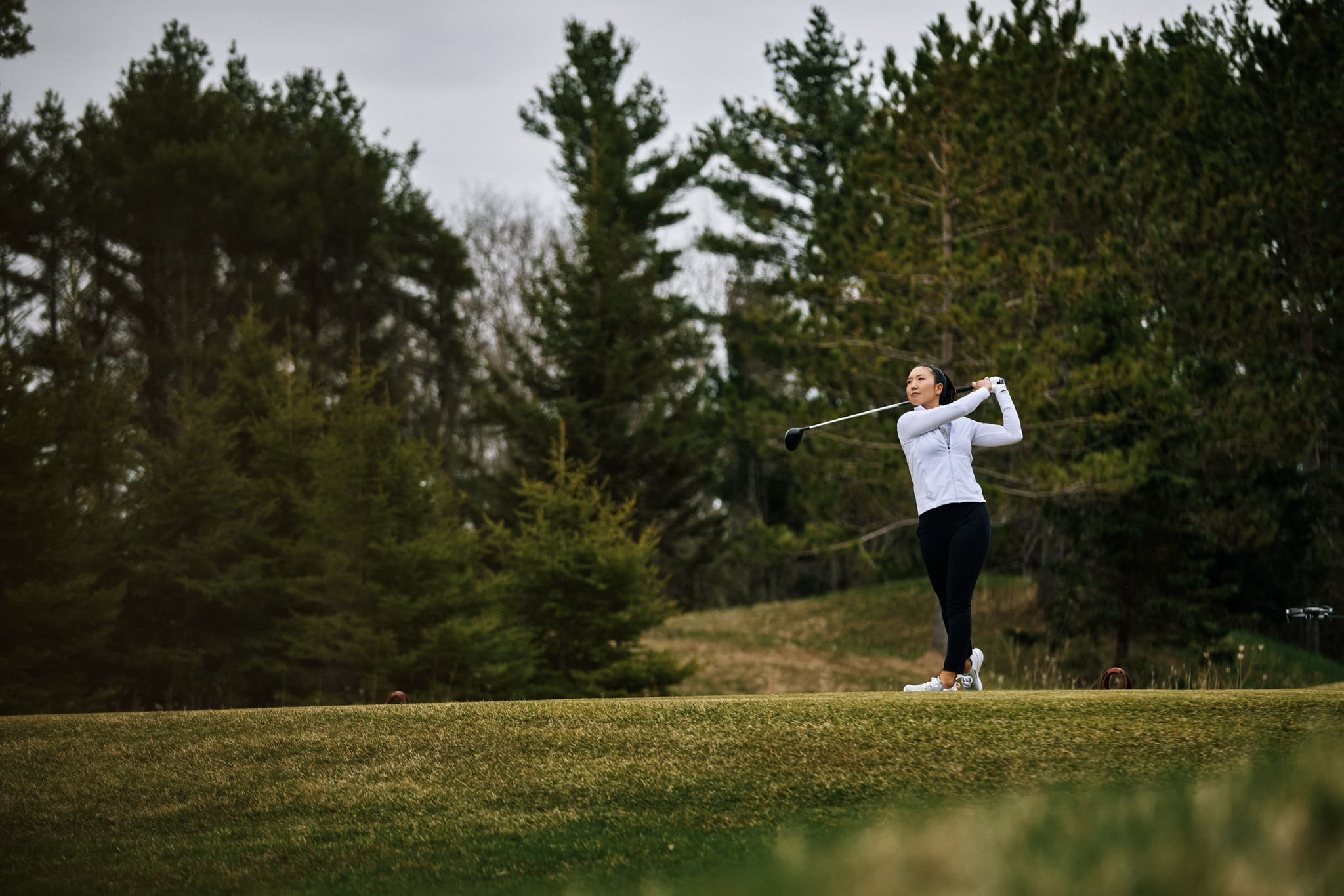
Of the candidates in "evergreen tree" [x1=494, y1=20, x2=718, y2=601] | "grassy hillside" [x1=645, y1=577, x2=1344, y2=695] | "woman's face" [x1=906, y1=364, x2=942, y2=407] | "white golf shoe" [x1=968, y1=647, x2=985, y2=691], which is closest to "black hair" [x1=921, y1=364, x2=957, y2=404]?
"woman's face" [x1=906, y1=364, x2=942, y2=407]

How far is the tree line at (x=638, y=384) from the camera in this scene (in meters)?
15.1

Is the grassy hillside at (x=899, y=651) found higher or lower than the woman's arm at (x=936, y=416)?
lower

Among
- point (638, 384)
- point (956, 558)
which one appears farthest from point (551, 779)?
point (638, 384)

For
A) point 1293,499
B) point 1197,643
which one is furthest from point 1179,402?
point 1293,499

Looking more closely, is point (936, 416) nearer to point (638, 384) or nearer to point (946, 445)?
point (946, 445)

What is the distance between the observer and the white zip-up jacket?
671 centimetres

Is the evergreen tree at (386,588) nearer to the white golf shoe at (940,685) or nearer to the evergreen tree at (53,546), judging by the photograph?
the evergreen tree at (53,546)

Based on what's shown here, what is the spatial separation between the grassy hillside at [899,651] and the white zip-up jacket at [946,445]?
798 cm

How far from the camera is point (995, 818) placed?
265 centimetres

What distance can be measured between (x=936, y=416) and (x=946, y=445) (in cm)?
24

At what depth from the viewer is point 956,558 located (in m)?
6.67

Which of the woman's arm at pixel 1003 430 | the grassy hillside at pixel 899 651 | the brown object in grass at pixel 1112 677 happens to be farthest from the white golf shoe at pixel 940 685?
the grassy hillside at pixel 899 651

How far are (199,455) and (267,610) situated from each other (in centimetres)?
256

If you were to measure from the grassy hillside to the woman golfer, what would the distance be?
771 centimetres
